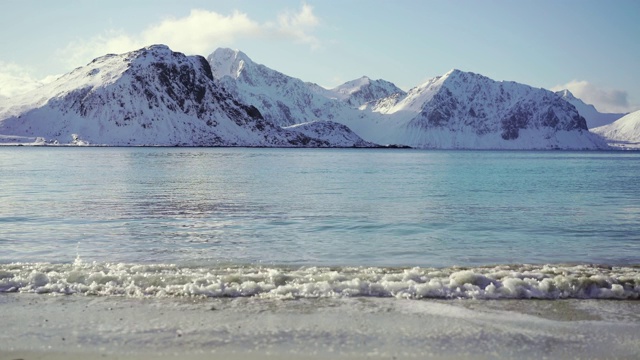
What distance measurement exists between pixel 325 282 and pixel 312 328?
3.58 metres

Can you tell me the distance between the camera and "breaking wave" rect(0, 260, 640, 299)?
1512cm

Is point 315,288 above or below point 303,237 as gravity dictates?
above

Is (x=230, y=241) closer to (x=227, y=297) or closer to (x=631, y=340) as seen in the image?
(x=227, y=297)

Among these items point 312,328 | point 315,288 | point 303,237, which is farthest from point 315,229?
point 312,328

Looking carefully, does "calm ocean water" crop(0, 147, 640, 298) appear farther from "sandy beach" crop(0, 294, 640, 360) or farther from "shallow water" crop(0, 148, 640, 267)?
"sandy beach" crop(0, 294, 640, 360)

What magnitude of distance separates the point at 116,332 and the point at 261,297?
3.92 meters

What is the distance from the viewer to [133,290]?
50.1ft

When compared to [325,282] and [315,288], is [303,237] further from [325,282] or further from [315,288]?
[315,288]

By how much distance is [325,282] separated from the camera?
51.6 feet

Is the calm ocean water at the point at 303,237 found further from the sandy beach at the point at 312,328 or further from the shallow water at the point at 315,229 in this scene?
the sandy beach at the point at 312,328

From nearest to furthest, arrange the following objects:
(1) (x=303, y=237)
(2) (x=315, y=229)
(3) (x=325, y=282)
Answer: (3) (x=325, y=282)
(1) (x=303, y=237)
(2) (x=315, y=229)

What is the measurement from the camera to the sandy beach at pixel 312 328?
10.9 m

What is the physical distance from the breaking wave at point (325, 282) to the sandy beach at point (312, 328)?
22.1 inches

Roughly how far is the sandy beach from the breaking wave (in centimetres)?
56
